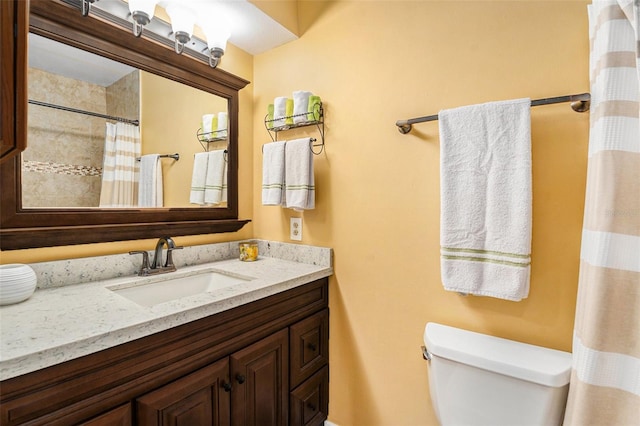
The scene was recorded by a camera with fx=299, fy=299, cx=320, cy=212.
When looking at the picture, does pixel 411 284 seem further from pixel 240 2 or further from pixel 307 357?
pixel 240 2

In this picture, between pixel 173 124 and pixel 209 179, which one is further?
pixel 209 179

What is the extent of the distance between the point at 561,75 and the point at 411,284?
3.04 feet

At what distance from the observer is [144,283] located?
49.4 inches

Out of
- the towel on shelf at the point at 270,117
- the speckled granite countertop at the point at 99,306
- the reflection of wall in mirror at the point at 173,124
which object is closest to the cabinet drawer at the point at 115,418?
the speckled granite countertop at the point at 99,306

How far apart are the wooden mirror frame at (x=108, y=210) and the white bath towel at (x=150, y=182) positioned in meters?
0.04

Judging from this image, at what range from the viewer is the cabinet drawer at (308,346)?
1323mm

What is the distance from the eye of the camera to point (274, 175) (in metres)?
1.55

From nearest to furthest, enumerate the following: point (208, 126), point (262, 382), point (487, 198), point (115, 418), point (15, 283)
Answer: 1. point (115, 418)
2. point (15, 283)
3. point (487, 198)
4. point (262, 382)
5. point (208, 126)

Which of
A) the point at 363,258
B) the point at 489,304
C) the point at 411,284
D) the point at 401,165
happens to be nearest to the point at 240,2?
the point at 401,165

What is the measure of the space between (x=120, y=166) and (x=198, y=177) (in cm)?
38

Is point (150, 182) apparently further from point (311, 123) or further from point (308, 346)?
point (308, 346)

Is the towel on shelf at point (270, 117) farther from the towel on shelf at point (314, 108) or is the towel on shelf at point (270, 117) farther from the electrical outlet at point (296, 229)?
the electrical outlet at point (296, 229)

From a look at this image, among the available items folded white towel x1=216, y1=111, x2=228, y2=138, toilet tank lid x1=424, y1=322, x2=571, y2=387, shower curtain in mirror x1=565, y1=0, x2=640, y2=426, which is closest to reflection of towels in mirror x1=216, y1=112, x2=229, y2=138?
folded white towel x1=216, y1=111, x2=228, y2=138

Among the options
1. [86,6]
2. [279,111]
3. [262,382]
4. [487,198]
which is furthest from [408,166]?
[86,6]
